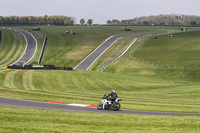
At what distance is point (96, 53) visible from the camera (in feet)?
363

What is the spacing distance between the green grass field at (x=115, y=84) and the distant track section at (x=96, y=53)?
87.0 inches

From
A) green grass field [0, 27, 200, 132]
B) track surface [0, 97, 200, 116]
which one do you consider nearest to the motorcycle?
track surface [0, 97, 200, 116]

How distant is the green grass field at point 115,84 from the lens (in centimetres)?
2073

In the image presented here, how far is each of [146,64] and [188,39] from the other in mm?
41006

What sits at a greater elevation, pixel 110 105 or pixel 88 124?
pixel 88 124

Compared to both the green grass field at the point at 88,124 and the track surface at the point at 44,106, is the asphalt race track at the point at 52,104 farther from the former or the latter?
the green grass field at the point at 88,124

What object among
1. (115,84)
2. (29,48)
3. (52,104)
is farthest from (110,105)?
(29,48)

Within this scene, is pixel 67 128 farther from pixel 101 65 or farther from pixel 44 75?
pixel 101 65

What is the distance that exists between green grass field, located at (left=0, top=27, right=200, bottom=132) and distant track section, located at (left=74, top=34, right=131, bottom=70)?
221cm

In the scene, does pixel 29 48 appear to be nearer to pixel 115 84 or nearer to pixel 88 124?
pixel 115 84

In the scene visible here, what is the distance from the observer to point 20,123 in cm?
1955

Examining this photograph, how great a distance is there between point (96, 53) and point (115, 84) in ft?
164

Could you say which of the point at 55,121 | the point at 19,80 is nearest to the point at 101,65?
the point at 19,80

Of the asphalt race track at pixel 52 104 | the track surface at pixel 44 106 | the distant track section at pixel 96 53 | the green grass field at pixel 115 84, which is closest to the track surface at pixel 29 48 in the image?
the asphalt race track at pixel 52 104
